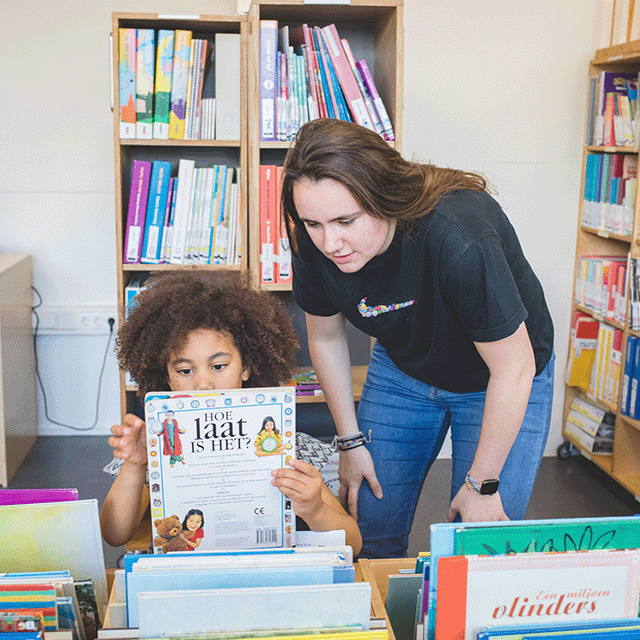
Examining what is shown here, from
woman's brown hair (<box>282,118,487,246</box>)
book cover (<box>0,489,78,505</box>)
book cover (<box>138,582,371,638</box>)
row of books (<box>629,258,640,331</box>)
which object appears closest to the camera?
book cover (<box>138,582,371,638</box>)

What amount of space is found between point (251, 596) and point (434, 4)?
2862mm

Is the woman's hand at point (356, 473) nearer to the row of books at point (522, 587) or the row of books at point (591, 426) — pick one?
the row of books at point (522, 587)

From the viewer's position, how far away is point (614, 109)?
9.73 feet

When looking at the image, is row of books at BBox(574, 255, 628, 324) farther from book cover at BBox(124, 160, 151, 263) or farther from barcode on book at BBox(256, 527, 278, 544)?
barcode on book at BBox(256, 527, 278, 544)

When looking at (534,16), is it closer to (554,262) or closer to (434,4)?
(434,4)

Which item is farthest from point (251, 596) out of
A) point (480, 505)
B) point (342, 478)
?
point (342, 478)

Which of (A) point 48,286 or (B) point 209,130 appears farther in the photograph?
(A) point 48,286

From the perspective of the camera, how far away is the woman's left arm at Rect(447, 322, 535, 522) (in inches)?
49.9

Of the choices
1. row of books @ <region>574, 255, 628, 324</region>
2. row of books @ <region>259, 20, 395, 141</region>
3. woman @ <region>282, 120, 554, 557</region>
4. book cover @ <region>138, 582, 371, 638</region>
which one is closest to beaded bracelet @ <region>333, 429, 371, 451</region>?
woman @ <region>282, 120, 554, 557</region>

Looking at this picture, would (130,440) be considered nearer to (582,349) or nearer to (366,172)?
(366,172)

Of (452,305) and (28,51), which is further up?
(28,51)

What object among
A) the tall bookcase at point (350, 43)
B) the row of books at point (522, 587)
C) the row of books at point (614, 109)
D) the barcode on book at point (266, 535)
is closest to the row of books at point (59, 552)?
the barcode on book at point (266, 535)

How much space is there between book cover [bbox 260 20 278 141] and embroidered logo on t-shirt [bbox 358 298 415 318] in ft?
3.63

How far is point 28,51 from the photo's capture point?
3119mm
